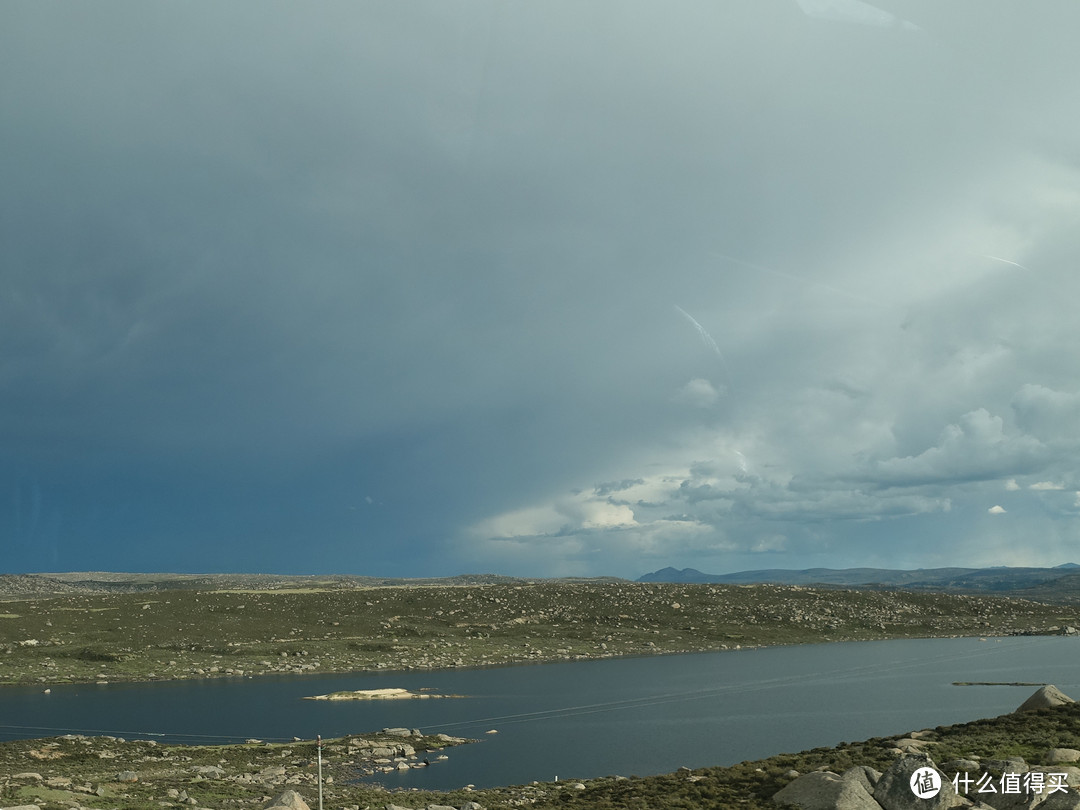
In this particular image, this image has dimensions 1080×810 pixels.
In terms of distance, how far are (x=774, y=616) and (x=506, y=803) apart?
140m

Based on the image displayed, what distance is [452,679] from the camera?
101438 millimetres

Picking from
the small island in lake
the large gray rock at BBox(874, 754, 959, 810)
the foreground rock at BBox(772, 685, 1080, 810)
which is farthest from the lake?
the large gray rock at BBox(874, 754, 959, 810)

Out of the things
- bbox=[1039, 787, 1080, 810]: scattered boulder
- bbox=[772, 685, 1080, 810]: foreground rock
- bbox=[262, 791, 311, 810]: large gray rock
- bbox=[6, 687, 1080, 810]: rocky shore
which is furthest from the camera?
bbox=[262, 791, 311, 810]: large gray rock

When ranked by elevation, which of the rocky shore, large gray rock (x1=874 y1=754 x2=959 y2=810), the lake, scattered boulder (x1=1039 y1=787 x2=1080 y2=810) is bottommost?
the lake

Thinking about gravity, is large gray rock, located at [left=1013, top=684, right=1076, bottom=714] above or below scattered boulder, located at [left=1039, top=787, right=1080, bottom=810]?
below

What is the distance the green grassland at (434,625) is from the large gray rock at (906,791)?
90159mm

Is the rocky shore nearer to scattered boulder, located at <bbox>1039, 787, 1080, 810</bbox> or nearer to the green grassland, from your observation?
scattered boulder, located at <bbox>1039, 787, 1080, 810</bbox>

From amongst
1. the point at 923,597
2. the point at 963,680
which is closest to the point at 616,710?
the point at 963,680

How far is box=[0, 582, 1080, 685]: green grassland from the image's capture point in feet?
375

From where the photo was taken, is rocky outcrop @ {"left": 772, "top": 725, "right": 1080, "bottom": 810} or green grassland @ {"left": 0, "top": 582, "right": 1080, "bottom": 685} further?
green grassland @ {"left": 0, "top": 582, "right": 1080, "bottom": 685}

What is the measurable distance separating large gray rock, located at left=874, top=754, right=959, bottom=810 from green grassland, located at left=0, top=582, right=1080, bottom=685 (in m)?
90.2

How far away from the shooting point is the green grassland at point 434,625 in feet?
375

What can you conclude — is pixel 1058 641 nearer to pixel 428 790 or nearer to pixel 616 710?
pixel 616 710

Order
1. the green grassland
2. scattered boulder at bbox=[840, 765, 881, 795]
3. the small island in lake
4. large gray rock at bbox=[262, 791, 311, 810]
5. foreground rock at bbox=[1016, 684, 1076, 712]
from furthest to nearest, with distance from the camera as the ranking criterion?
the green grassland → the small island in lake → foreground rock at bbox=[1016, 684, 1076, 712] → scattered boulder at bbox=[840, 765, 881, 795] → large gray rock at bbox=[262, 791, 311, 810]
